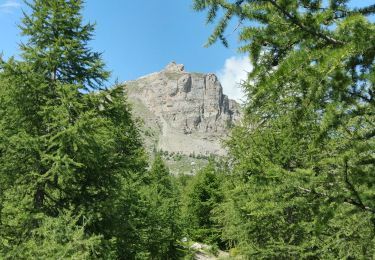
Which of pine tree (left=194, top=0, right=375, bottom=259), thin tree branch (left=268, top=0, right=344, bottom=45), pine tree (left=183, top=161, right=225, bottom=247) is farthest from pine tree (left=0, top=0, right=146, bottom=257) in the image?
pine tree (left=183, top=161, right=225, bottom=247)

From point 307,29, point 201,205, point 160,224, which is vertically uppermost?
point 307,29

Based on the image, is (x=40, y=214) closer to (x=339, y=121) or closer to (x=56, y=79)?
(x=56, y=79)

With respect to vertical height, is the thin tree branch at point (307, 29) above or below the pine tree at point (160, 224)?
above

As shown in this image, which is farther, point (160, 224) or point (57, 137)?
point (160, 224)

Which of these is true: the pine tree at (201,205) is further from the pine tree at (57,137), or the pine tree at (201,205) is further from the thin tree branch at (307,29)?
the thin tree branch at (307,29)

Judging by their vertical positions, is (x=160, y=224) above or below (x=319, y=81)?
below

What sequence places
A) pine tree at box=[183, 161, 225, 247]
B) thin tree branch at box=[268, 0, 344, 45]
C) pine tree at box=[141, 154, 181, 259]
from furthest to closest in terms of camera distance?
pine tree at box=[183, 161, 225, 247]
pine tree at box=[141, 154, 181, 259]
thin tree branch at box=[268, 0, 344, 45]

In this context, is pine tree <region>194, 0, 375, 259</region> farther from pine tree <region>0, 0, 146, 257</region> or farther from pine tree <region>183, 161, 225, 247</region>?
pine tree <region>183, 161, 225, 247</region>

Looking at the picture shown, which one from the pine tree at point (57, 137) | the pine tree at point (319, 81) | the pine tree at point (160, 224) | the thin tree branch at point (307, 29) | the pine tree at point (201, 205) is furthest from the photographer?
the pine tree at point (201, 205)

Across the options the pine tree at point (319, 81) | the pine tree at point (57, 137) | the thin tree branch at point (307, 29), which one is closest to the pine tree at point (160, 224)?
the pine tree at point (57, 137)

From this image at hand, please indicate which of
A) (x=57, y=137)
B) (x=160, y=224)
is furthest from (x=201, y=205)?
(x=57, y=137)

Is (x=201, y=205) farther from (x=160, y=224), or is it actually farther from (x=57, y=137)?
(x=57, y=137)

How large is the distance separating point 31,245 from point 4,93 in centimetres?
457

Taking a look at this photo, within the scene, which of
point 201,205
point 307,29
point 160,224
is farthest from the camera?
point 201,205
